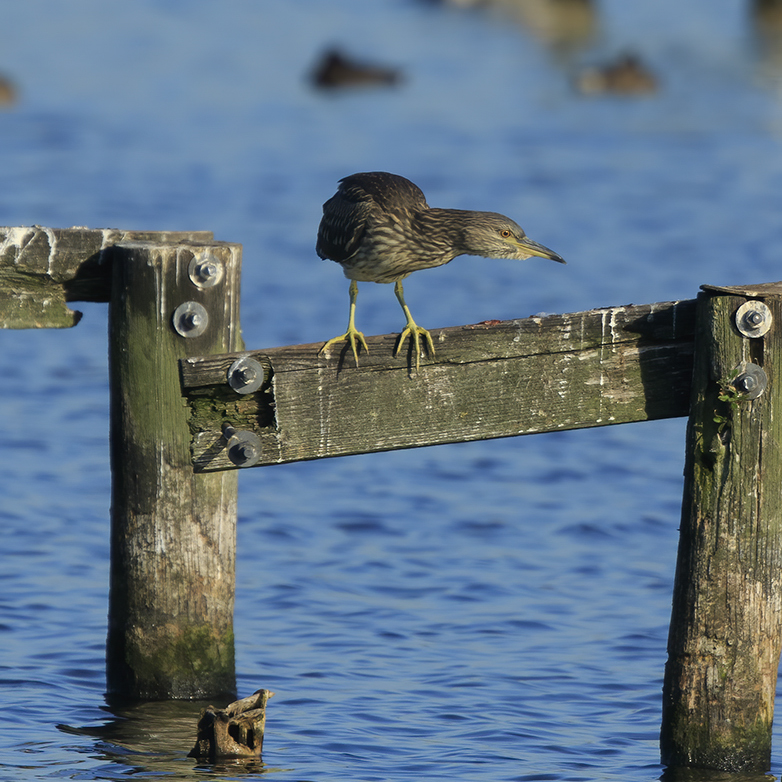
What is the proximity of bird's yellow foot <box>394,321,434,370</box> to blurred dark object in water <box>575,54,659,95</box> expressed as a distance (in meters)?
27.9

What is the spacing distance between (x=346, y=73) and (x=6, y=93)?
25.9 ft

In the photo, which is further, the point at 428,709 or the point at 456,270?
the point at 456,270

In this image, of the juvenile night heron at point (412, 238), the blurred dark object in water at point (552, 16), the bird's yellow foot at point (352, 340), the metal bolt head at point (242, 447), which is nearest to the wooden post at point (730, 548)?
the juvenile night heron at point (412, 238)

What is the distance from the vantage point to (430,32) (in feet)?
144

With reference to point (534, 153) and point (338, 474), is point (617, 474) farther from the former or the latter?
point (534, 153)

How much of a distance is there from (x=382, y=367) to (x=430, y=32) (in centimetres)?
4087

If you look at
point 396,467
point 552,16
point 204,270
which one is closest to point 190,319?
point 204,270

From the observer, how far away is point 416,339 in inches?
179

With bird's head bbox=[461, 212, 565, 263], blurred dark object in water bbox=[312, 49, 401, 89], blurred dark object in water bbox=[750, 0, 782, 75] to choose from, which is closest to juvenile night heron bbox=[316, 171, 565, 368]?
bird's head bbox=[461, 212, 565, 263]

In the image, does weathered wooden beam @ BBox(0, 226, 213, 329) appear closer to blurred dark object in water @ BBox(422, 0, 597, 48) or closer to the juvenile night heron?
the juvenile night heron

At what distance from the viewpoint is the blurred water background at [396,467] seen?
5652mm

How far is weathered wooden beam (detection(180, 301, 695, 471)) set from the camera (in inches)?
179

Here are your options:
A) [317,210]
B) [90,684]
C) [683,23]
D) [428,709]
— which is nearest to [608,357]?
[428,709]

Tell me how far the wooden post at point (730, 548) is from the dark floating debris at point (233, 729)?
1472 millimetres
